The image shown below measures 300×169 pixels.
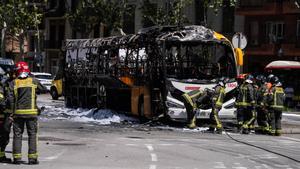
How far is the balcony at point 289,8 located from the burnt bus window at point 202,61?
26.0m

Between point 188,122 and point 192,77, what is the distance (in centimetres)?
145

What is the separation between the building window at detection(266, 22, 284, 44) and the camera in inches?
1822

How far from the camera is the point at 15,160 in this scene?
10.8m

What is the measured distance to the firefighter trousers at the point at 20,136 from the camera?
10.7 meters

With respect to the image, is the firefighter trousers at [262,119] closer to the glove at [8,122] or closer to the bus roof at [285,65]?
the glove at [8,122]

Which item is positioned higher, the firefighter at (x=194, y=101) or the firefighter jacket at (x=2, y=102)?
the firefighter jacket at (x=2, y=102)

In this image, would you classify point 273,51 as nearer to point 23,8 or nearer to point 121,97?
point 23,8

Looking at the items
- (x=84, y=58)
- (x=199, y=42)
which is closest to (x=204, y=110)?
(x=199, y=42)

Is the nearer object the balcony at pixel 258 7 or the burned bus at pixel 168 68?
the burned bus at pixel 168 68

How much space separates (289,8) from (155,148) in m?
33.5

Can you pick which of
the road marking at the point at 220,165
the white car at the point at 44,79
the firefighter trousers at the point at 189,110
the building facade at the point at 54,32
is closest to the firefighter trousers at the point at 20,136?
the road marking at the point at 220,165

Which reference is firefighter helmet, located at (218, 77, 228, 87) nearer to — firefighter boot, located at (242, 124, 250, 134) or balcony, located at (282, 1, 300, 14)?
firefighter boot, located at (242, 124, 250, 134)

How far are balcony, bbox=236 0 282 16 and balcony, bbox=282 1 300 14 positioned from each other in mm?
455

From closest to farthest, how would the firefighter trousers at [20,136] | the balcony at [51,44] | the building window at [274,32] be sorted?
1. the firefighter trousers at [20,136]
2. the building window at [274,32]
3. the balcony at [51,44]
